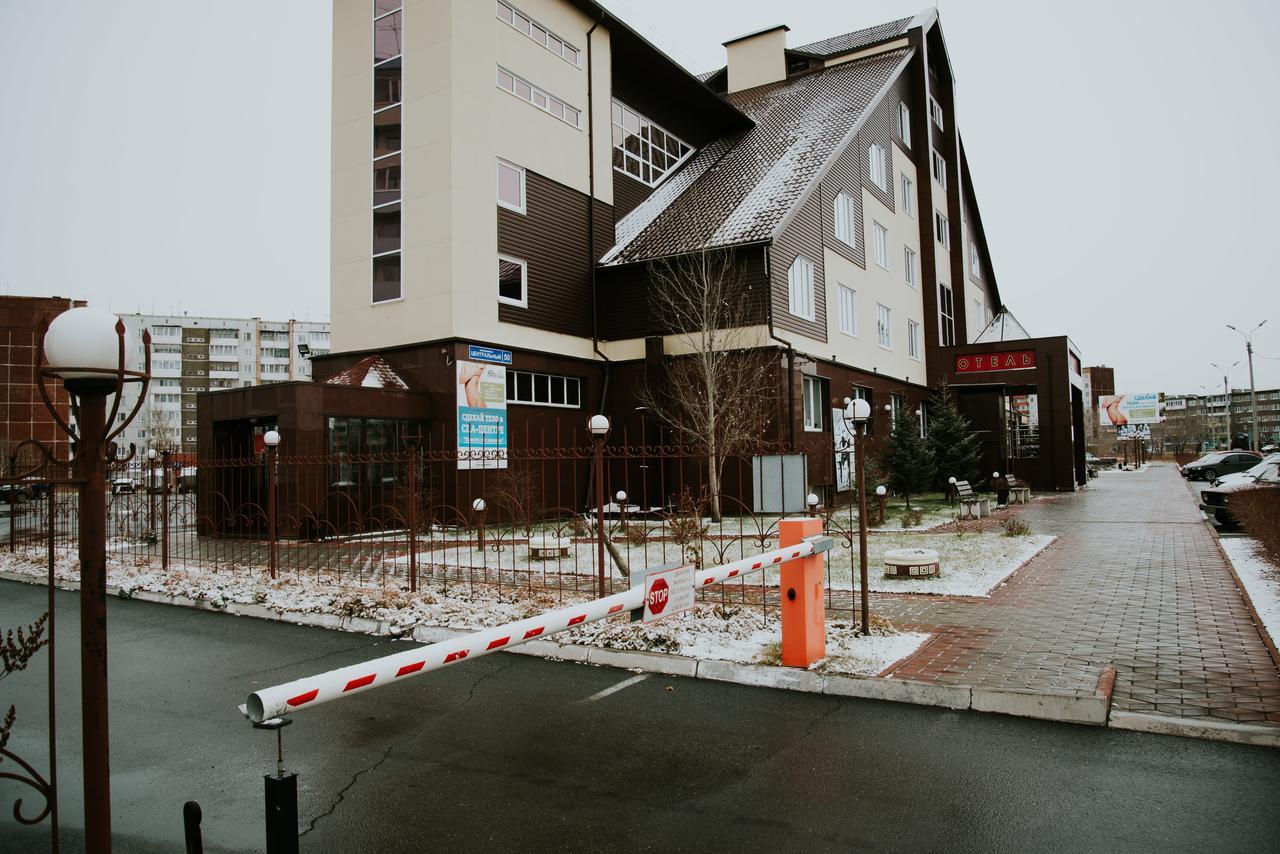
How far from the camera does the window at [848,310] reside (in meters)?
29.0

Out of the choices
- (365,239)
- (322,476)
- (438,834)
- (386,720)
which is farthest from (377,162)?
(438,834)

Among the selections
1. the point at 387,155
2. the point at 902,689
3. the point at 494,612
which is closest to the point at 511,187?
the point at 387,155

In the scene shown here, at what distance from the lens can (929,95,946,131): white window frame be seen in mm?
38653

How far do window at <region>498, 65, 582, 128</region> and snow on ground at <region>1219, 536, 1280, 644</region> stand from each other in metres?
19.9

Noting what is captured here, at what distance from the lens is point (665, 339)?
24.4 meters

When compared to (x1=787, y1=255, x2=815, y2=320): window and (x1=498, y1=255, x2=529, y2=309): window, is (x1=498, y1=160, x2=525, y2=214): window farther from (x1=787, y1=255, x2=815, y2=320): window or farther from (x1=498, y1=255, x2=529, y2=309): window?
(x1=787, y1=255, x2=815, y2=320): window

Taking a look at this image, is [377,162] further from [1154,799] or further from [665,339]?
[1154,799]

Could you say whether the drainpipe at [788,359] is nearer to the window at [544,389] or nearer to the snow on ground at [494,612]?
the window at [544,389]

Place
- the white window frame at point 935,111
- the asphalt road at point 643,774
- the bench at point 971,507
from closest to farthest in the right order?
the asphalt road at point 643,774, the bench at point 971,507, the white window frame at point 935,111

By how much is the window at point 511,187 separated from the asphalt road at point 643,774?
1780cm

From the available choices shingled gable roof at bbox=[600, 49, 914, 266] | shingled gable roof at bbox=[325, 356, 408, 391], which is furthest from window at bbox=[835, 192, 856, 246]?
shingled gable roof at bbox=[325, 356, 408, 391]

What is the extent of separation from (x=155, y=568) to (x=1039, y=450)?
32623mm

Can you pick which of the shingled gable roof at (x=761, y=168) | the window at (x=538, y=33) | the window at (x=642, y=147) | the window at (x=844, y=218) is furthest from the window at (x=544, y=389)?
the window at (x=844, y=218)

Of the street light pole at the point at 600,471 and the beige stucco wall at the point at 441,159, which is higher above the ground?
the beige stucco wall at the point at 441,159
